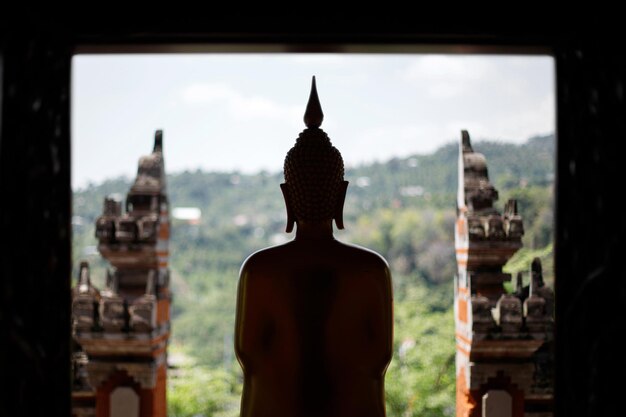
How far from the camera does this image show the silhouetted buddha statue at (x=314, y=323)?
2639mm

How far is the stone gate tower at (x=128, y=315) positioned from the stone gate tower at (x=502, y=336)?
2.07 meters

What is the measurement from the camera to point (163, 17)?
7.72 feet

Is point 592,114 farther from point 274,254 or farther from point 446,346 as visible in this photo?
point 446,346

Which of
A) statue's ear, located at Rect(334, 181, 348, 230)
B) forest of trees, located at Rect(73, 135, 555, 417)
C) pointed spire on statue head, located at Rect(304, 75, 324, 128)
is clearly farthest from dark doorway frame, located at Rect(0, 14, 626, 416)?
forest of trees, located at Rect(73, 135, 555, 417)

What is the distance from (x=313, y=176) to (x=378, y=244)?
40.7 ft

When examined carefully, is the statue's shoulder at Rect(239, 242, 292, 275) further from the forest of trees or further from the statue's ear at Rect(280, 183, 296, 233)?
the forest of trees

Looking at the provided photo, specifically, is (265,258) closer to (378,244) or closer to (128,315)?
(128,315)

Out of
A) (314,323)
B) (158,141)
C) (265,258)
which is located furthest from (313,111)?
(158,141)

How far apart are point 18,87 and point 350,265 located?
1441 millimetres

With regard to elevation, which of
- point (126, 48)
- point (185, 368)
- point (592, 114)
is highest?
point (126, 48)

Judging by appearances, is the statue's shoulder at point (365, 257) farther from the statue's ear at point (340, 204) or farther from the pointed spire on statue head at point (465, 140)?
the pointed spire on statue head at point (465, 140)

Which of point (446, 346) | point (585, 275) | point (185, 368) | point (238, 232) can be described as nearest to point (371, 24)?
point (585, 275)

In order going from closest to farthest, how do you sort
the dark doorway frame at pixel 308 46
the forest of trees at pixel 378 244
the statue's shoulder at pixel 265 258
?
the dark doorway frame at pixel 308 46 → the statue's shoulder at pixel 265 258 → the forest of trees at pixel 378 244

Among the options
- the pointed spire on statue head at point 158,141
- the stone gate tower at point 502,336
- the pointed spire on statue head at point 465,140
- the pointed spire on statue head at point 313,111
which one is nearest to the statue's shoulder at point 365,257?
the pointed spire on statue head at point 313,111
